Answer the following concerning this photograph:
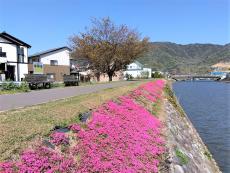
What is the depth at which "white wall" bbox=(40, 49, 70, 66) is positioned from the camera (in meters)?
63.2

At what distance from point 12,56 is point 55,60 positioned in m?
16.6

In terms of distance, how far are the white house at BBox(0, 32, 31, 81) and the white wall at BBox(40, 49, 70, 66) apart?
1064 centimetres

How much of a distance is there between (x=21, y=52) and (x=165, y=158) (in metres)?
45.7

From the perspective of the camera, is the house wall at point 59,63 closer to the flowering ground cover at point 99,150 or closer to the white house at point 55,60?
the white house at point 55,60

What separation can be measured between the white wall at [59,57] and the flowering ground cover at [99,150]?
177 feet

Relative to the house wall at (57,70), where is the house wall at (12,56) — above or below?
above

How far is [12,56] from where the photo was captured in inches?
1908

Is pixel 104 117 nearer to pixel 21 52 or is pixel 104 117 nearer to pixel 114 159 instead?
pixel 114 159

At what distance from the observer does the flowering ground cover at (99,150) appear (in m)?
6.36

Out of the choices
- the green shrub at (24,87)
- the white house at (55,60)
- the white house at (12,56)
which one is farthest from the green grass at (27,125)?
the white house at (55,60)

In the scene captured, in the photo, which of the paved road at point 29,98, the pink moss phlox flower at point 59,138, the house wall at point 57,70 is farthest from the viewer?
the house wall at point 57,70

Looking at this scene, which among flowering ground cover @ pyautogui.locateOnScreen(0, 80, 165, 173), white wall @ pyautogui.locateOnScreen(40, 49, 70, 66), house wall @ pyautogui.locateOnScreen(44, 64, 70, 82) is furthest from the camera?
white wall @ pyautogui.locateOnScreen(40, 49, 70, 66)

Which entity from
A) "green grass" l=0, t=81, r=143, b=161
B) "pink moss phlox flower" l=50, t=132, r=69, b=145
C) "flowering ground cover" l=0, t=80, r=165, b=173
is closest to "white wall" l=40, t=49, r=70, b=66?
"green grass" l=0, t=81, r=143, b=161

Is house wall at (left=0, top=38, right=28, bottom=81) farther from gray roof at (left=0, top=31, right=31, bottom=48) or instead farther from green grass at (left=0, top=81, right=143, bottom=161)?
green grass at (left=0, top=81, right=143, bottom=161)
